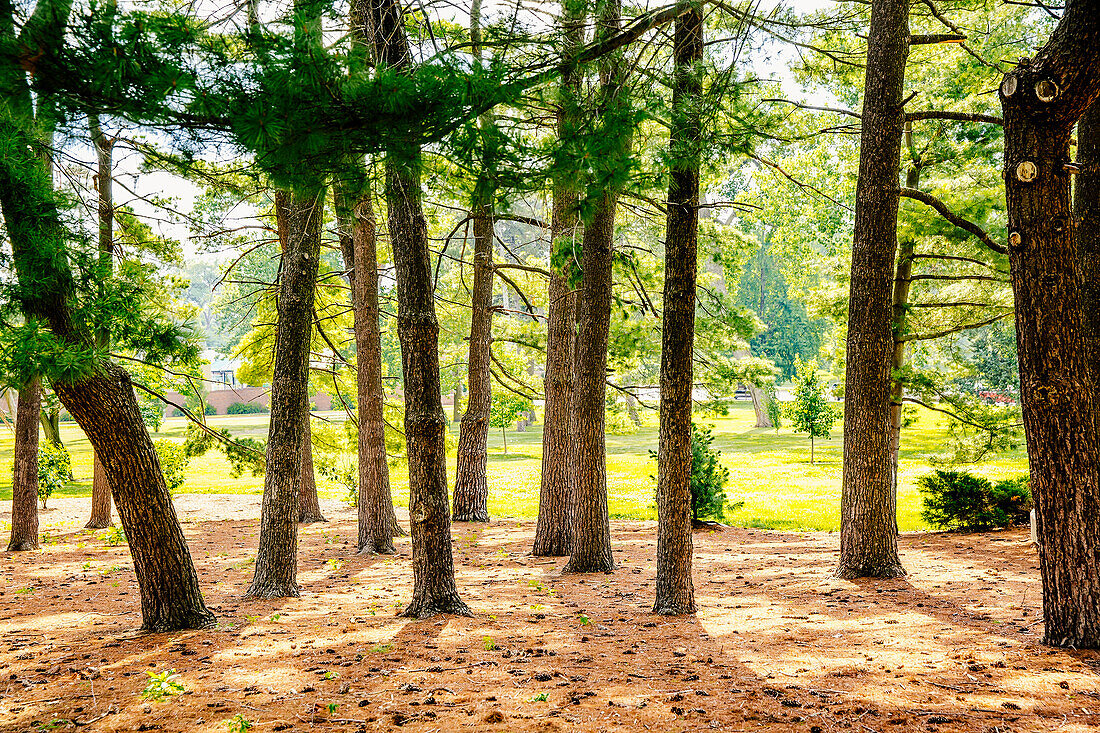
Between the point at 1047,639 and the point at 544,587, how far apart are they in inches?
168

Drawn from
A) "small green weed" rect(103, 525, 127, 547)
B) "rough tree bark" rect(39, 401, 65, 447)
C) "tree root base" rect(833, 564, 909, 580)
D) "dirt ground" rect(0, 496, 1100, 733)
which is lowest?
"small green weed" rect(103, 525, 127, 547)

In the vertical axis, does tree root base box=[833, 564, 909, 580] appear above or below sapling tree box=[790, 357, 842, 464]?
below

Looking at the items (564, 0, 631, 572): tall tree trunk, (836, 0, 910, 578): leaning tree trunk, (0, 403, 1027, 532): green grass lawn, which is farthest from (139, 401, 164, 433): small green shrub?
(836, 0, 910, 578): leaning tree trunk

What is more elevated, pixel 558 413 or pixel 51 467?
pixel 558 413

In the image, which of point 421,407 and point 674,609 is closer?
point 421,407

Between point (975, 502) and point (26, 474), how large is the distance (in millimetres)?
13650

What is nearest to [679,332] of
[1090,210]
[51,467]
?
[1090,210]

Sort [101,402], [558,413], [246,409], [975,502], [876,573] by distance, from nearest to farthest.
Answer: [101,402] < [876,573] < [558,413] < [975,502] < [246,409]

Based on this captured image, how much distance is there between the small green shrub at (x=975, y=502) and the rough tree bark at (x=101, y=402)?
10.3 metres

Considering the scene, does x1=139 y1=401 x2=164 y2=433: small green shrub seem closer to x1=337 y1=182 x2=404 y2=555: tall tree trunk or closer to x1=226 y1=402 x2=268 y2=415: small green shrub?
x1=337 y1=182 x2=404 y2=555: tall tree trunk

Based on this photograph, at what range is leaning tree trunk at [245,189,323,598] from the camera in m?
6.75

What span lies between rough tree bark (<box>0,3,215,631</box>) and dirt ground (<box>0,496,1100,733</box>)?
0.34m

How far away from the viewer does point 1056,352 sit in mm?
4750

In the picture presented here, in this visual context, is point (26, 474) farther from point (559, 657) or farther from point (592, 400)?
point (559, 657)
